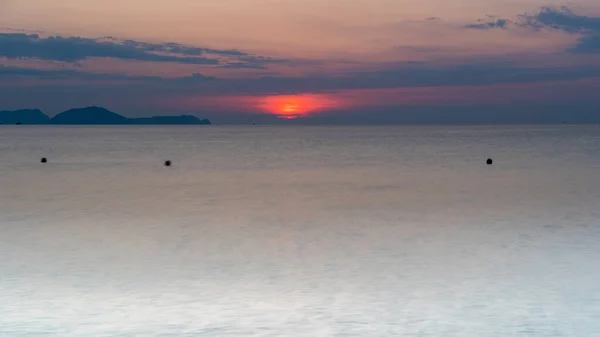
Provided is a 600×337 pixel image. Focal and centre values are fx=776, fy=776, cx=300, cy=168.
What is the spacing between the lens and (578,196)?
29844 millimetres

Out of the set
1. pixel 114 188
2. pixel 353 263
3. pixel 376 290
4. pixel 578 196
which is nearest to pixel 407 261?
pixel 353 263

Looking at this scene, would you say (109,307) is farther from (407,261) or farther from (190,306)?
(407,261)

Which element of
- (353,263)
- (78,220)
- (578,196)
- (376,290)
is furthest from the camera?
(578,196)

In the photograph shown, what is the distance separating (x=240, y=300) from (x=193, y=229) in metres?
9.18

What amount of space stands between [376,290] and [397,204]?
48.2 feet

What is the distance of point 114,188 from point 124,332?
1010 inches

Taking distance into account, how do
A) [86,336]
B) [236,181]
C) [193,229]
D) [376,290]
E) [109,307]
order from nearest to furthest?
[86,336] < [109,307] < [376,290] < [193,229] < [236,181]

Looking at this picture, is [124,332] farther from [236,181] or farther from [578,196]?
[236,181]

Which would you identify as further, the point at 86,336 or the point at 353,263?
the point at 353,263

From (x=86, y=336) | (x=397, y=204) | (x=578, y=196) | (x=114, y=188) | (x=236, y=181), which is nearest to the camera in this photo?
(x=86, y=336)

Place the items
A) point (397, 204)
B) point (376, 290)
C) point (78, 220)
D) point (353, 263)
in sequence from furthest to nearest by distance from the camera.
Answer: point (397, 204), point (78, 220), point (353, 263), point (376, 290)

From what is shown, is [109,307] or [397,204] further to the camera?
[397,204]

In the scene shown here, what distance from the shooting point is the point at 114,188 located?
34812 mm

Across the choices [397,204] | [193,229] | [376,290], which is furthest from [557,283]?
[397,204]
